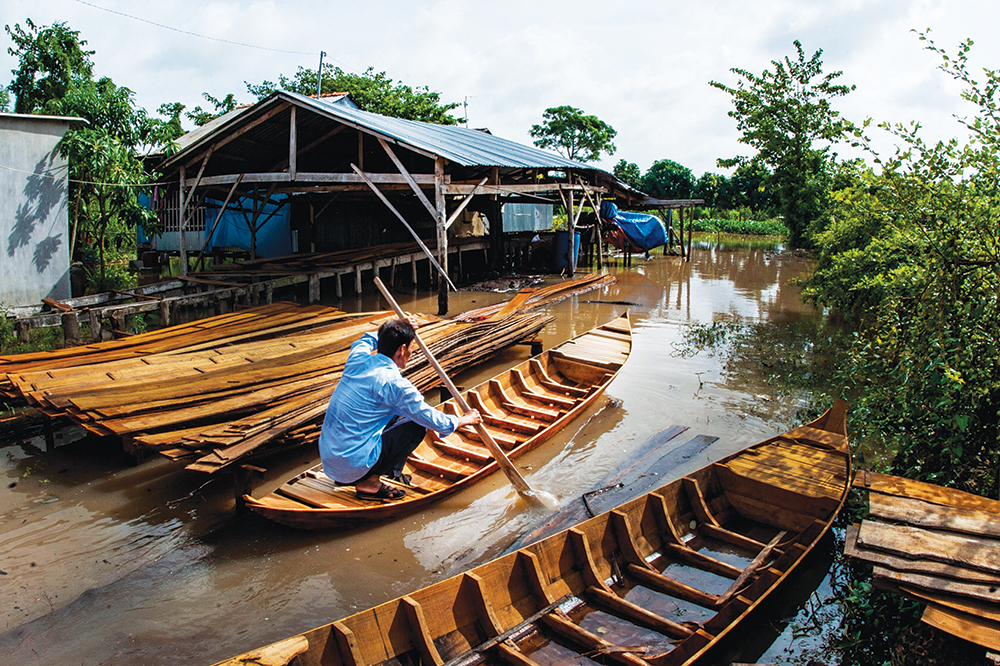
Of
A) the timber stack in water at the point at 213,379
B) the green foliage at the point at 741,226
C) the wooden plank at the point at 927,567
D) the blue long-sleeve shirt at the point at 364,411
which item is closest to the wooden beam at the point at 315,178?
the timber stack in water at the point at 213,379

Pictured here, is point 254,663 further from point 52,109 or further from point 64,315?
point 52,109

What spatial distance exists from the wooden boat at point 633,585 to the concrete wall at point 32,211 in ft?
38.3

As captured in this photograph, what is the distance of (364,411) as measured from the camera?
207 inches

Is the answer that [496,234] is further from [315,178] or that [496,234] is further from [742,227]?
[742,227]

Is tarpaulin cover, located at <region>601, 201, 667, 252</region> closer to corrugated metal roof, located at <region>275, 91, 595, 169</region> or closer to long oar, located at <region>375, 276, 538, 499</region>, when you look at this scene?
corrugated metal roof, located at <region>275, 91, 595, 169</region>

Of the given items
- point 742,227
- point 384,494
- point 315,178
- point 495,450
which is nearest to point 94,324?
point 315,178

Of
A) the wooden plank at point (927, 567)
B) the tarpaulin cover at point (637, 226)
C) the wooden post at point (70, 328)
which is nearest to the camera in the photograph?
the wooden plank at point (927, 567)

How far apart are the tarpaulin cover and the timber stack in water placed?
15.2m

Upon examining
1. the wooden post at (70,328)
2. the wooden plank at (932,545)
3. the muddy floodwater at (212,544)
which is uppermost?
the wooden post at (70,328)

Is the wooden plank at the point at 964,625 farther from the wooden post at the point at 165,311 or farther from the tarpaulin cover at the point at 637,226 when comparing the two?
the tarpaulin cover at the point at 637,226

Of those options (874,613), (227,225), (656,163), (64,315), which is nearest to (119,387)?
(64,315)

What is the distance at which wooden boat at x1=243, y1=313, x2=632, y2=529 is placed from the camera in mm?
5355

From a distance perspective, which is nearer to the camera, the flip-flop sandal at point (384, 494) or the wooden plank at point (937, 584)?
the wooden plank at point (937, 584)

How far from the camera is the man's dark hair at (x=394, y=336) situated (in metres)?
5.26
